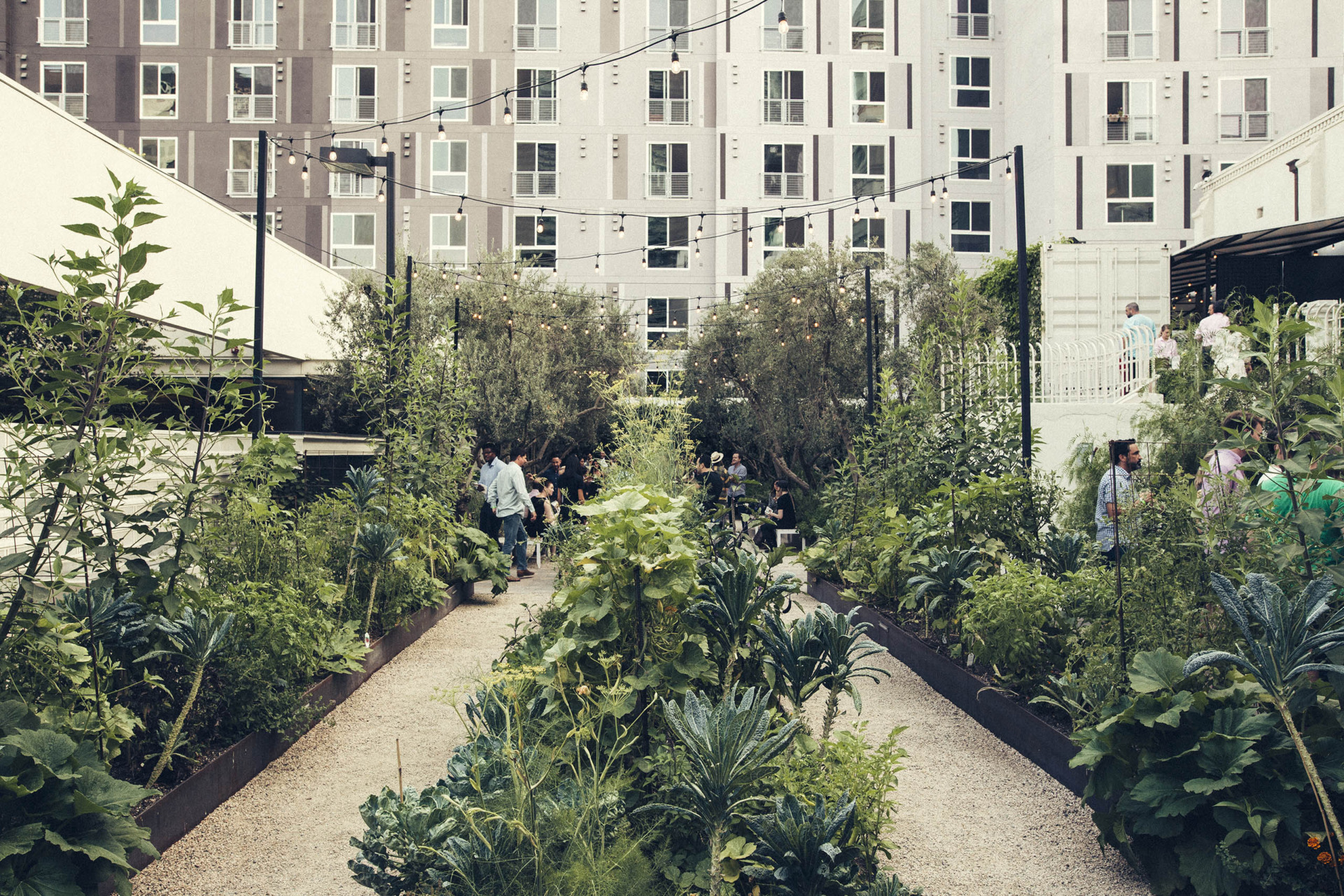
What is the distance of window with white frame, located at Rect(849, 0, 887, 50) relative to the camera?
2947 centimetres

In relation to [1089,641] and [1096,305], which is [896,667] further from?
[1096,305]

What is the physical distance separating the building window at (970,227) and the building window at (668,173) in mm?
8370

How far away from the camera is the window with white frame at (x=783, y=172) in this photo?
94.4ft

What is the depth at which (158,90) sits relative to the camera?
2850 cm

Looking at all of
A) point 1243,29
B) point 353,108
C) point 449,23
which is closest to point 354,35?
point 353,108

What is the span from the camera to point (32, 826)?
9.04 ft

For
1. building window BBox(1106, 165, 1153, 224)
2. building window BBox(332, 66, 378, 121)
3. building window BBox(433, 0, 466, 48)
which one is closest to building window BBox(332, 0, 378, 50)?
building window BBox(332, 66, 378, 121)

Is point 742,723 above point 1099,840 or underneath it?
above

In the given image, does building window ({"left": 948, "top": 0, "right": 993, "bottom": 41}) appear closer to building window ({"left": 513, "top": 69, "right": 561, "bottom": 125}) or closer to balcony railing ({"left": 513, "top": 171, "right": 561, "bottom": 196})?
building window ({"left": 513, "top": 69, "right": 561, "bottom": 125})

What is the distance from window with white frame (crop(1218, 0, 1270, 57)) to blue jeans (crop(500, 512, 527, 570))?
26.1m

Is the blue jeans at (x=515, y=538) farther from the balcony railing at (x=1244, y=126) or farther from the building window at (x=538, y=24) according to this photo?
the balcony railing at (x=1244, y=126)

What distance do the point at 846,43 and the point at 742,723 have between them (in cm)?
3000

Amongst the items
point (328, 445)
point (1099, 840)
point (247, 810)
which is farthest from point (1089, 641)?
point (328, 445)

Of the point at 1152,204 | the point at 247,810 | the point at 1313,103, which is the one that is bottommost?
the point at 247,810
